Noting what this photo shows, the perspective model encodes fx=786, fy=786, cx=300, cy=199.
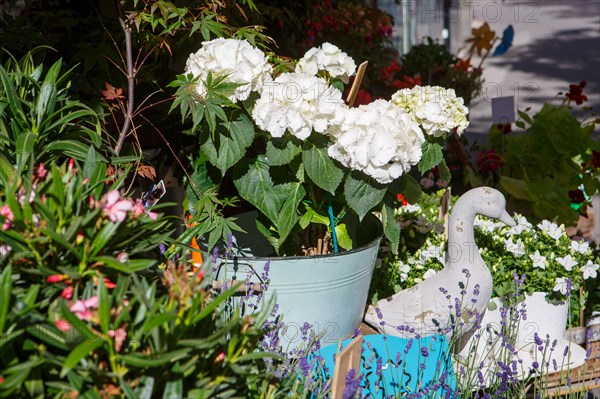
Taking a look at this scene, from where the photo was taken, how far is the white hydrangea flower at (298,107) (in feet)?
6.05

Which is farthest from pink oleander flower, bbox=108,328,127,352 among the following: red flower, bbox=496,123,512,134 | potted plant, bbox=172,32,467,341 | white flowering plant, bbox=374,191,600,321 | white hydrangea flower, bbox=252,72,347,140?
red flower, bbox=496,123,512,134

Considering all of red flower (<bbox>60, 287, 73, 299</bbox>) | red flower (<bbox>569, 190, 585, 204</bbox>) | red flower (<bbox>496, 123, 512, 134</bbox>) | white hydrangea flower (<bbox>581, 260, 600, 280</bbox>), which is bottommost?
red flower (<bbox>60, 287, 73, 299</bbox>)

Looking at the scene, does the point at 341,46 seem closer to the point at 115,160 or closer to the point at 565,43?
the point at 115,160

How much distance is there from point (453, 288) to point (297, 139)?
0.61 m

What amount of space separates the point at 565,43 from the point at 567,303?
28.2 feet

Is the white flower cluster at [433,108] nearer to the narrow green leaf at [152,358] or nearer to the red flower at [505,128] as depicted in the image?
the narrow green leaf at [152,358]

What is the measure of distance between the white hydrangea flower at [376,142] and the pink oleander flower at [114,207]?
65 cm

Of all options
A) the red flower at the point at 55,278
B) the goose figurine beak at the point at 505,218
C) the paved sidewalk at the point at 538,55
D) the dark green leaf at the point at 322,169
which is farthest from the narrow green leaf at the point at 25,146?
the paved sidewalk at the point at 538,55

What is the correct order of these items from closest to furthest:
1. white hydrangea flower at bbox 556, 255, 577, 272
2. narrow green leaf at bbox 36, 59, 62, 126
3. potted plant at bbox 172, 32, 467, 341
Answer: narrow green leaf at bbox 36, 59, 62, 126, potted plant at bbox 172, 32, 467, 341, white hydrangea flower at bbox 556, 255, 577, 272

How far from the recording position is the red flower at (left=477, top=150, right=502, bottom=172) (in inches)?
139

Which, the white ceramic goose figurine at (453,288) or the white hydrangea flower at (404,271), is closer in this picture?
the white ceramic goose figurine at (453,288)

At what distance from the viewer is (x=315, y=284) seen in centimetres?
197

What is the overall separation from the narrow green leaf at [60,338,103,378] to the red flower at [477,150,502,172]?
2635 mm

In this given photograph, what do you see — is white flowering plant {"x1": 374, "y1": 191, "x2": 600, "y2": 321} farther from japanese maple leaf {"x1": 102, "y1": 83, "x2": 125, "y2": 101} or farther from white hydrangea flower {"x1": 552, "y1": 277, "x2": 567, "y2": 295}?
japanese maple leaf {"x1": 102, "y1": 83, "x2": 125, "y2": 101}
